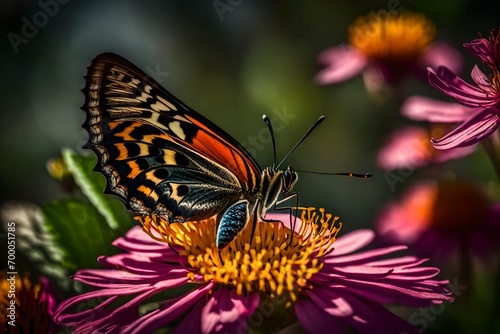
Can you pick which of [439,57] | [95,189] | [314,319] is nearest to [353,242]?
[314,319]

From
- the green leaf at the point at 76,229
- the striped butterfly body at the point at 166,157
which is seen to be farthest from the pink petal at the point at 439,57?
the green leaf at the point at 76,229

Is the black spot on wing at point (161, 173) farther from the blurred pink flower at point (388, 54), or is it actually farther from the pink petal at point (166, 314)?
the blurred pink flower at point (388, 54)

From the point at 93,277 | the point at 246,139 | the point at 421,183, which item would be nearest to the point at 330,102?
the point at 246,139

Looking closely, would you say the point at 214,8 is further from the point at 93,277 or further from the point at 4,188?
the point at 93,277

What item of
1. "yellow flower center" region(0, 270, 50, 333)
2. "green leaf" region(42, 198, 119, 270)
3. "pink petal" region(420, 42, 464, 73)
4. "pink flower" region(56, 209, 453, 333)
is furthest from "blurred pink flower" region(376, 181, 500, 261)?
"yellow flower center" region(0, 270, 50, 333)

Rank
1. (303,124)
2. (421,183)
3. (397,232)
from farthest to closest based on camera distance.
Result: (303,124) → (421,183) → (397,232)

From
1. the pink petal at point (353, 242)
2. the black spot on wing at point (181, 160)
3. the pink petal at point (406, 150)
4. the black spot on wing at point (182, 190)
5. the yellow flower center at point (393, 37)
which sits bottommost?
the pink petal at point (406, 150)
